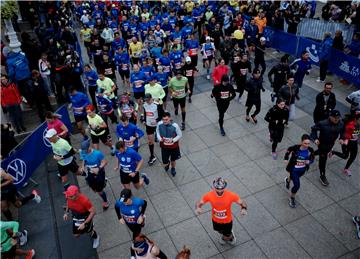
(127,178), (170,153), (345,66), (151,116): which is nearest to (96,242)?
(127,178)

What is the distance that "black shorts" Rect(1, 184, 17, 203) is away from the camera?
275 inches

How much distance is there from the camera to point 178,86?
9.92 m

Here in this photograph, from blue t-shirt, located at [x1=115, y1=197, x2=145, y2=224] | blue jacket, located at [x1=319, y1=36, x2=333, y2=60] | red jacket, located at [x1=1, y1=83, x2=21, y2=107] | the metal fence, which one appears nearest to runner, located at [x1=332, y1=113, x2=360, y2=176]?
blue t-shirt, located at [x1=115, y1=197, x2=145, y2=224]

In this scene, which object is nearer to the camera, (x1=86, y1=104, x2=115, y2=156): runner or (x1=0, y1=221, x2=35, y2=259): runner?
(x1=0, y1=221, x2=35, y2=259): runner

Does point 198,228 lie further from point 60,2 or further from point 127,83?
point 60,2

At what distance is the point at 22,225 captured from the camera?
24.9 feet

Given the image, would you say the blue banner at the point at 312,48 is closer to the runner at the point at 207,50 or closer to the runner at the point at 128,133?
the runner at the point at 207,50

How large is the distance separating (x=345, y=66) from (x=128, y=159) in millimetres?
9710

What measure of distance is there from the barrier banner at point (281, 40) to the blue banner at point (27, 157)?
37.0 ft

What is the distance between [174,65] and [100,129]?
14.7ft

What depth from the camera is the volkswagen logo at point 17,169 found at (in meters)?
7.81

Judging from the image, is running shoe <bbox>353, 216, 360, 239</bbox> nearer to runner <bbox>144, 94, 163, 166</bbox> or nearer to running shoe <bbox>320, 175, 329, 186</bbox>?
running shoe <bbox>320, 175, 329, 186</bbox>

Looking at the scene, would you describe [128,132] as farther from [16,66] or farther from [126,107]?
[16,66]

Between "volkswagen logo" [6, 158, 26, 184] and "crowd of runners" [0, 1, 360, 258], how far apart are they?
65cm
